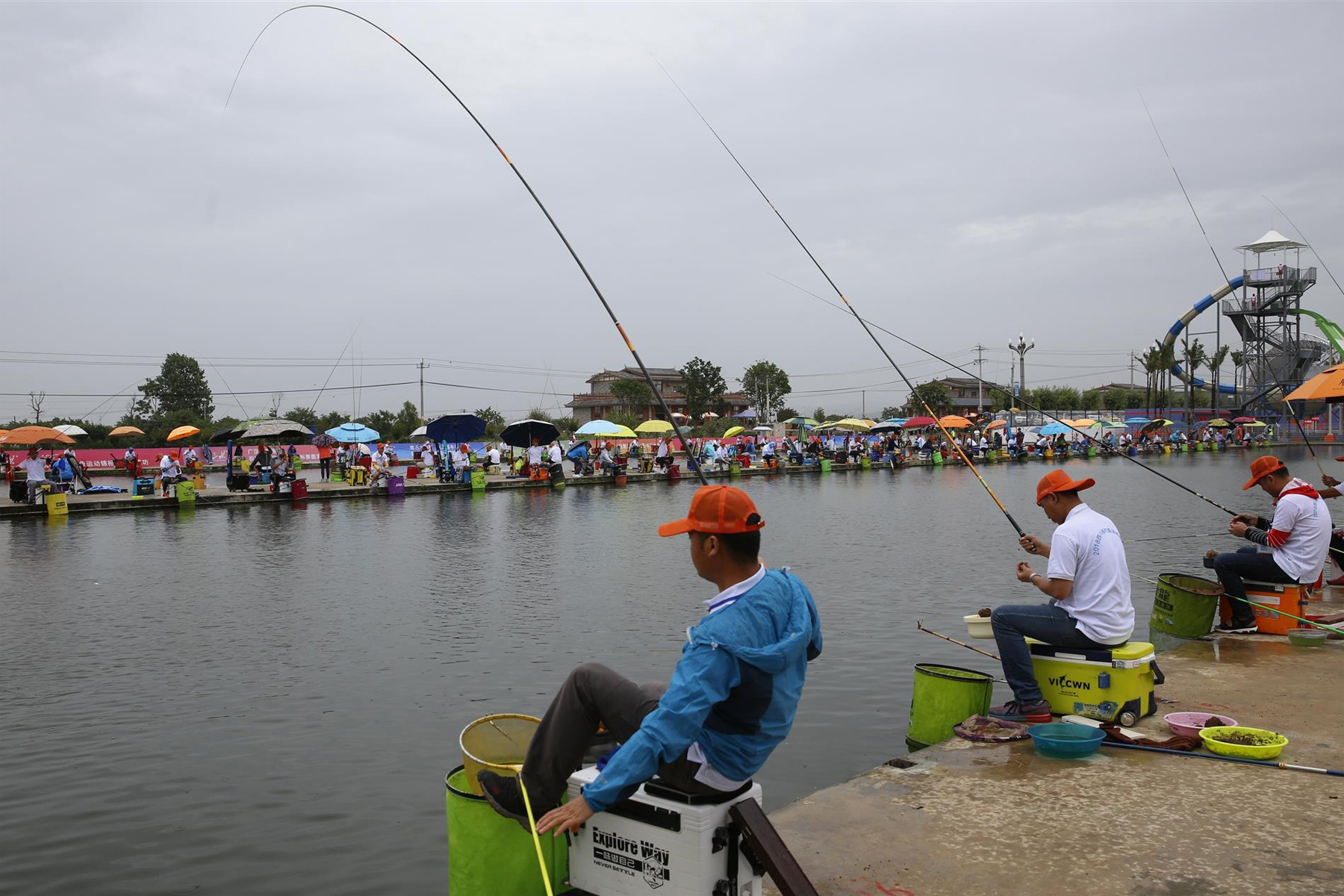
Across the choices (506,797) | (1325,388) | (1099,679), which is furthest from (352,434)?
(506,797)

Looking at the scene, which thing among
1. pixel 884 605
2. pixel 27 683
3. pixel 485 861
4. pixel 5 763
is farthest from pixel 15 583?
pixel 485 861

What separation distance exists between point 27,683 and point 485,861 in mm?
6279

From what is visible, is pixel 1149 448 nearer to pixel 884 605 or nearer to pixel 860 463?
pixel 860 463

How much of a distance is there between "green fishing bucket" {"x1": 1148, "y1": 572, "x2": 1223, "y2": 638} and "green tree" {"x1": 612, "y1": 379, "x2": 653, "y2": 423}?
7759 centimetres

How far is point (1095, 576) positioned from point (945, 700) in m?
1.14

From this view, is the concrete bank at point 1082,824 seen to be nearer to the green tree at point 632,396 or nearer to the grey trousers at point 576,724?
the grey trousers at point 576,724

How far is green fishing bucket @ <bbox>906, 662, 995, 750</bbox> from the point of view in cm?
558

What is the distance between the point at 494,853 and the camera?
3498 mm

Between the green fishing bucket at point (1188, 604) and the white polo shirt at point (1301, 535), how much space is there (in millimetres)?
579

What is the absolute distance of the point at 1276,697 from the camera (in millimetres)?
5816

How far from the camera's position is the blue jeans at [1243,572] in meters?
7.39

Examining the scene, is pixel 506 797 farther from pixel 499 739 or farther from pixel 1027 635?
pixel 1027 635

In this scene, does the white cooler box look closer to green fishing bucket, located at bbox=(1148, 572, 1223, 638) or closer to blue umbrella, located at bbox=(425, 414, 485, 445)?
green fishing bucket, located at bbox=(1148, 572, 1223, 638)

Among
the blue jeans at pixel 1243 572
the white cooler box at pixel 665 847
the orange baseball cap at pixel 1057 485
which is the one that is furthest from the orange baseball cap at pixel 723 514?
the blue jeans at pixel 1243 572
